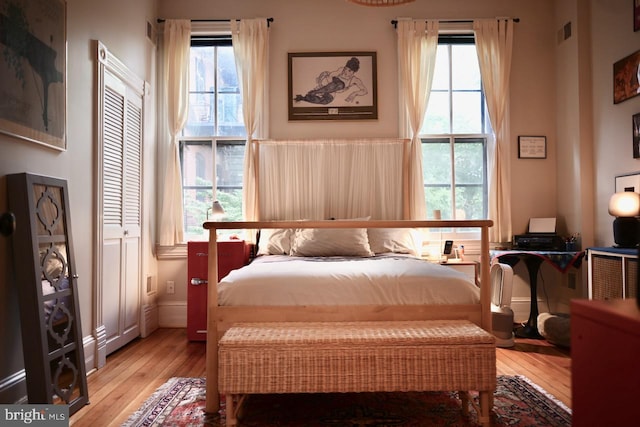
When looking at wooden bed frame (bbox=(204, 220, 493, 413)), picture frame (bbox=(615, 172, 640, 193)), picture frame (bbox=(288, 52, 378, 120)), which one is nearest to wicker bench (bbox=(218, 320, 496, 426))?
wooden bed frame (bbox=(204, 220, 493, 413))

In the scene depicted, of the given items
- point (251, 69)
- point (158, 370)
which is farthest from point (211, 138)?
point (158, 370)

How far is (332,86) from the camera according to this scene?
4461mm

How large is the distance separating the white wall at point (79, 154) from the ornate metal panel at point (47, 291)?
91mm

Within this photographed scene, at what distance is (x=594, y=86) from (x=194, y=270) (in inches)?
157

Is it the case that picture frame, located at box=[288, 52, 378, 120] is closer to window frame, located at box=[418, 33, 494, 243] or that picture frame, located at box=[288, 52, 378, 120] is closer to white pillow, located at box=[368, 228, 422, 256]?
window frame, located at box=[418, 33, 494, 243]

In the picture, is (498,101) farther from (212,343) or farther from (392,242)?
(212,343)

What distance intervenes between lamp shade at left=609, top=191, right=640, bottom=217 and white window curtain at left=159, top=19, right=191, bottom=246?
3.81 metres

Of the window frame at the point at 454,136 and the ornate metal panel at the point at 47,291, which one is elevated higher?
the window frame at the point at 454,136

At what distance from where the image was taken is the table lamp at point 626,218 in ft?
10.4

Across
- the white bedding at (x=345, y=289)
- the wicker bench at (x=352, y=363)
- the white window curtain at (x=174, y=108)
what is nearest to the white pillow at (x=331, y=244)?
the white bedding at (x=345, y=289)

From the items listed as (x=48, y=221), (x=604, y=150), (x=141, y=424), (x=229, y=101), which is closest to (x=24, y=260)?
(x=48, y=221)

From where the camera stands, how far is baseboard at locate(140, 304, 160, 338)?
393 cm

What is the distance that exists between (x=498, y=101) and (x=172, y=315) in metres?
3.96

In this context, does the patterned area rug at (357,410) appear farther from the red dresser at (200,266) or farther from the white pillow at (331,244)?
the white pillow at (331,244)
